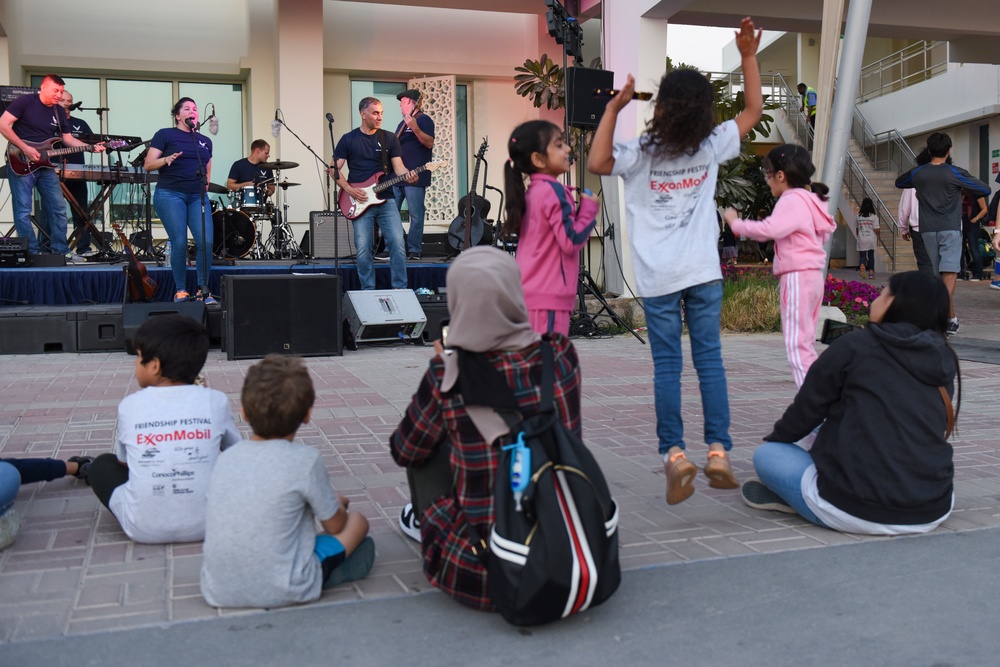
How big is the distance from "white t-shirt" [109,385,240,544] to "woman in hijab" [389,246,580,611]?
77 cm

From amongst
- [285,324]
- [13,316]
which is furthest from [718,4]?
[13,316]

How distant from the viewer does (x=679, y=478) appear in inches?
132

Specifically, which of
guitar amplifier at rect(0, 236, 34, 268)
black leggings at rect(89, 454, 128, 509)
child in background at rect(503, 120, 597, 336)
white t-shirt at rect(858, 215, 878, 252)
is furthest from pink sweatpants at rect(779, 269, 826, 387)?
white t-shirt at rect(858, 215, 878, 252)

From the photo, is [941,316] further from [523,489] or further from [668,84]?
[523,489]

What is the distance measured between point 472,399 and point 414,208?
789 centimetres

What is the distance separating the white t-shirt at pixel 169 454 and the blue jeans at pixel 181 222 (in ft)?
18.5

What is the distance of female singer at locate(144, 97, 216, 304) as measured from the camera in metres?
8.48

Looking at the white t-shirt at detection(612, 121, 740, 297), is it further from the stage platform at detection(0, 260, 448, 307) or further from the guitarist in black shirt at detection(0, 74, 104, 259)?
the guitarist in black shirt at detection(0, 74, 104, 259)

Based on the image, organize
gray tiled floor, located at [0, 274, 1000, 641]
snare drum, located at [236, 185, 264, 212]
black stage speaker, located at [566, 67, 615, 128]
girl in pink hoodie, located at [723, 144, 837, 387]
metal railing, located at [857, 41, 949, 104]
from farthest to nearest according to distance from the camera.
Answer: metal railing, located at [857, 41, 949, 104] < snare drum, located at [236, 185, 264, 212] < black stage speaker, located at [566, 67, 615, 128] < girl in pink hoodie, located at [723, 144, 837, 387] < gray tiled floor, located at [0, 274, 1000, 641]

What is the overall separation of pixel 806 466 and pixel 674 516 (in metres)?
0.53

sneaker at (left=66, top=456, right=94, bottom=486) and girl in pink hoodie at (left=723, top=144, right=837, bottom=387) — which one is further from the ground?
girl in pink hoodie at (left=723, top=144, right=837, bottom=387)

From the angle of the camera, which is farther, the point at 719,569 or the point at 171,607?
the point at 719,569

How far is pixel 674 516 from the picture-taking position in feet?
12.0

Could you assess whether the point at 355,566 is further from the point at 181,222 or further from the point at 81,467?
the point at 181,222
